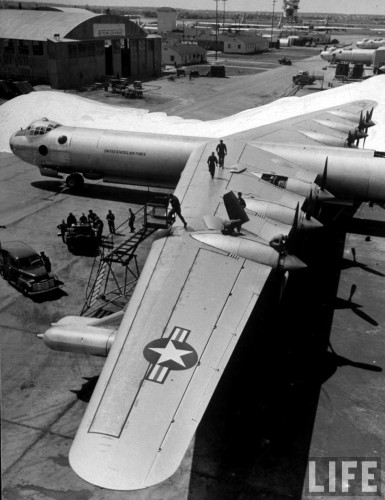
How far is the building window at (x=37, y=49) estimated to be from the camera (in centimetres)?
8138

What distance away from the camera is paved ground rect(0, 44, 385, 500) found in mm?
15219

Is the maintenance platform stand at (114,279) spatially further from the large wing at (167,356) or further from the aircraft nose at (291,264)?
the aircraft nose at (291,264)

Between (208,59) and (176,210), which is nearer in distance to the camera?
(176,210)

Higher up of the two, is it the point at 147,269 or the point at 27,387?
the point at 147,269

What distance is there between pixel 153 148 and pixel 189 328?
2344 centimetres

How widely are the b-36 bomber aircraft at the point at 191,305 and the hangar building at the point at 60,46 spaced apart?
57.5 m

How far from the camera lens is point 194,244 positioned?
59.1ft

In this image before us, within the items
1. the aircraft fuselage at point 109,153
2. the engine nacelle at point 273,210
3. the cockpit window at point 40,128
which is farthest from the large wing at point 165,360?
the cockpit window at point 40,128

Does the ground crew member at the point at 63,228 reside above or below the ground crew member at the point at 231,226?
below

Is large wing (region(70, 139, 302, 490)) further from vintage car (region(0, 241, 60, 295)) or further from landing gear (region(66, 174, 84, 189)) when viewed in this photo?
landing gear (region(66, 174, 84, 189))

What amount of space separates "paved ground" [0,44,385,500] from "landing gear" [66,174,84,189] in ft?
30.6

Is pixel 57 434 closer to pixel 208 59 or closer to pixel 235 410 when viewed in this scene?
pixel 235 410

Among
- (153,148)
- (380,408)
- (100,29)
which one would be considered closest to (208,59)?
(100,29)

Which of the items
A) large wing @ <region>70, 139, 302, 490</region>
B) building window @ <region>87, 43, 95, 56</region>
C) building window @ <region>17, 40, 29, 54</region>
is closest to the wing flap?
large wing @ <region>70, 139, 302, 490</region>
